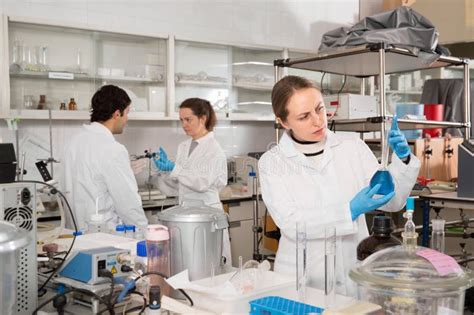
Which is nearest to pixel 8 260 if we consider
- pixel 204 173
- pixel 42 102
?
pixel 204 173

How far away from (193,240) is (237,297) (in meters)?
0.29

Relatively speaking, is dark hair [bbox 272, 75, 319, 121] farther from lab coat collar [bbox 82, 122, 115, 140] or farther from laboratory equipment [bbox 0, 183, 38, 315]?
lab coat collar [bbox 82, 122, 115, 140]

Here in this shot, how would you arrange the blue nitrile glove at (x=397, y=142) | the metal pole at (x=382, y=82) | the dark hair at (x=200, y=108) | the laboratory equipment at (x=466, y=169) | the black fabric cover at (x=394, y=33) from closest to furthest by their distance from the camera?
the blue nitrile glove at (x=397, y=142) → the metal pole at (x=382, y=82) → the black fabric cover at (x=394, y=33) → the laboratory equipment at (x=466, y=169) → the dark hair at (x=200, y=108)

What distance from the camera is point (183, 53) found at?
14.4ft

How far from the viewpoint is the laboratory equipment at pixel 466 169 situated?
11.3 feet

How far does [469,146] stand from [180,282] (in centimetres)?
265

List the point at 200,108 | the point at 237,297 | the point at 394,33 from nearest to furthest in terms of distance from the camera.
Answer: the point at 237,297 → the point at 394,33 → the point at 200,108

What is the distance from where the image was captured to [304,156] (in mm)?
2107

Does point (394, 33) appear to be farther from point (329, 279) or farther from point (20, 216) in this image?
point (20, 216)

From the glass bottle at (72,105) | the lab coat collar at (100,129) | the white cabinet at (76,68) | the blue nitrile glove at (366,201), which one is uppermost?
the white cabinet at (76,68)

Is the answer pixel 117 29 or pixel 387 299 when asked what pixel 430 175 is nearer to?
pixel 117 29

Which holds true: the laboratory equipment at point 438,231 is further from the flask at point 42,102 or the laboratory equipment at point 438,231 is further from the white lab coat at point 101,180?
the flask at point 42,102

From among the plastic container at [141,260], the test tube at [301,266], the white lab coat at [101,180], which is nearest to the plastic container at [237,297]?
the test tube at [301,266]

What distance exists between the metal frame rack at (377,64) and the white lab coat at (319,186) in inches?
39.5
